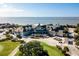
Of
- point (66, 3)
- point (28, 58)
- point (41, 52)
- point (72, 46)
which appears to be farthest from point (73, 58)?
point (66, 3)

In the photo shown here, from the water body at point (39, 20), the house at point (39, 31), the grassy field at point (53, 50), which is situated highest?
the water body at point (39, 20)

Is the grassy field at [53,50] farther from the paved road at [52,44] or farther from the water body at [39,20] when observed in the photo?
the water body at [39,20]

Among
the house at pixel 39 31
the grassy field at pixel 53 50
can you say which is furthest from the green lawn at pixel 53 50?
the house at pixel 39 31

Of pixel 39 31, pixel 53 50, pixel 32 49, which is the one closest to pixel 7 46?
pixel 32 49

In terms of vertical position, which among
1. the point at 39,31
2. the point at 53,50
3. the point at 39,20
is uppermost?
the point at 39,20

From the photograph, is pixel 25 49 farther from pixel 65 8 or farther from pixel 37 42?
pixel 65 8

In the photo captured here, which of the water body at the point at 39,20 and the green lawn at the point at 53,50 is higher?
the water body at the point at 39,20

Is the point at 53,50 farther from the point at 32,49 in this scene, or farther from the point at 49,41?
the point at 32,49
